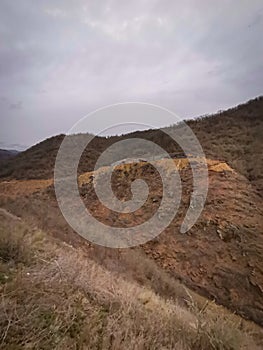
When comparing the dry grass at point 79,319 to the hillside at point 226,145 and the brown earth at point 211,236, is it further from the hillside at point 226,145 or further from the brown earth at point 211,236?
the hillside at point 226,145

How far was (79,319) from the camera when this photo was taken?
2.82 meters

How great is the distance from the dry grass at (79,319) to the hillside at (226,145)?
29.6ft

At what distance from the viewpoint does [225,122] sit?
→ 17.9m

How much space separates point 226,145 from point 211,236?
642 centimetres

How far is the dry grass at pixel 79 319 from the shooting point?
2363 millimetres

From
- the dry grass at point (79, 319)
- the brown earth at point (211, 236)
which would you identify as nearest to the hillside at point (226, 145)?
the brown earth at point (211, 236)

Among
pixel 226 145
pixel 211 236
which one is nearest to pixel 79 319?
pixel 211 236

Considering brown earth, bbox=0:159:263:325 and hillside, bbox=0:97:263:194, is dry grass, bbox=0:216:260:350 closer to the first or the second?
brown earth, bbox=0:159:263:325

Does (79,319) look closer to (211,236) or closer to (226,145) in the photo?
(211,236)

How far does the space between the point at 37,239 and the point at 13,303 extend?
2.64 m

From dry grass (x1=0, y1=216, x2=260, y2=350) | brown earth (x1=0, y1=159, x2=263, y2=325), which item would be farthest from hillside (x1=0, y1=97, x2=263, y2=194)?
dry grass (x1=0, y1=216, x2=260, y2=350)

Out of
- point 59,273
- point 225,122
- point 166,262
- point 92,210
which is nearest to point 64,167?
point 92,210

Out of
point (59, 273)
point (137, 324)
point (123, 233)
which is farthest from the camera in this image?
point (123, 233)

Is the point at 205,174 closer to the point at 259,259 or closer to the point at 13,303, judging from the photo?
the point at 259,259
